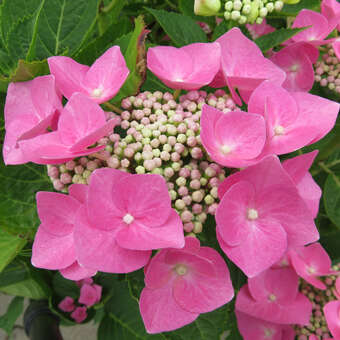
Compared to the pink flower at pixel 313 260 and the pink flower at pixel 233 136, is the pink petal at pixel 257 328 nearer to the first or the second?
the pink flower at pixel 313 260

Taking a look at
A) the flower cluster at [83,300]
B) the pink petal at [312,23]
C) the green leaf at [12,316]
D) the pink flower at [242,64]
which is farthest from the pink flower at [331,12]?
the green leaf at [12,316]

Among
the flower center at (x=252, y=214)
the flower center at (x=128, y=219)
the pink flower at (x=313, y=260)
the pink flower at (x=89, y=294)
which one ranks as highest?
the flower center at (x=128, y=219)

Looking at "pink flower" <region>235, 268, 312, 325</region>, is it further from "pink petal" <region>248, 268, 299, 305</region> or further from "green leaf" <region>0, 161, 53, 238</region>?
"green leaf" <region>0, 161, 53, 238</region>

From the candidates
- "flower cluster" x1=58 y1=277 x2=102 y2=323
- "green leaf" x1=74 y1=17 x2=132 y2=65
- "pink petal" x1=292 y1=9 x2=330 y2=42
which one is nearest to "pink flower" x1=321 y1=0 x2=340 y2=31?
"pink petal" x1=292 y1=9 x2=330 y2=42

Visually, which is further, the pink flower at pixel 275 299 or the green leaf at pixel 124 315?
the green leaf at pixel 124 315

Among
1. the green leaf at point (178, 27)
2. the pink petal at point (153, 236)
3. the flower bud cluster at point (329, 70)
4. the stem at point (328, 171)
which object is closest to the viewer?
the pink petal at point (153, 236)

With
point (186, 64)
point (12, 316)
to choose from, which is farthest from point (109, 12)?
point (12, 316)

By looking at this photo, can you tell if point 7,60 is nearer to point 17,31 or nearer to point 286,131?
point 17,31

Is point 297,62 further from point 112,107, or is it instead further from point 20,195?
point 20,195
